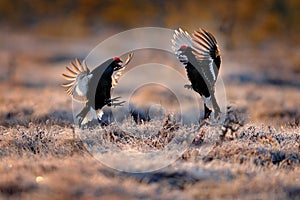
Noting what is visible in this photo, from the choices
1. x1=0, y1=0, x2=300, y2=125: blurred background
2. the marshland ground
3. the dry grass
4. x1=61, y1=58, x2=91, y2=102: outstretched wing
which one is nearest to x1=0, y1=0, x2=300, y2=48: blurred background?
x1=0, y1=0, x2=300, y2=125: blurred background

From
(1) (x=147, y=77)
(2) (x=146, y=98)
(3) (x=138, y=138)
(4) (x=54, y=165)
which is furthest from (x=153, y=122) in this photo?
(1) (x=147, y=77)

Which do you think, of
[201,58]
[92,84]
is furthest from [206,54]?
[92,84]

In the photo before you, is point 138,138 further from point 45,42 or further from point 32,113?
point 45,42

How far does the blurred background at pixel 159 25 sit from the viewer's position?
26906 millimetres

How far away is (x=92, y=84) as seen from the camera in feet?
35.2

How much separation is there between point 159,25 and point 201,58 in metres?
34.3

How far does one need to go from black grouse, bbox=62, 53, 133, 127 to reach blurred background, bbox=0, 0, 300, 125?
10.7m

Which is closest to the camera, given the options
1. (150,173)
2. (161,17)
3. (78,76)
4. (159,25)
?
(150,173)

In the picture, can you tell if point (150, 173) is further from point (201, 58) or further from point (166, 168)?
point (201, 58)

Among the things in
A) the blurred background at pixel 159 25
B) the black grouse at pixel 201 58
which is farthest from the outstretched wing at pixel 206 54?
the blurred background at pixel 159 25

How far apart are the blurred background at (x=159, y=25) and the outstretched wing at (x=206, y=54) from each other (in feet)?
34.4

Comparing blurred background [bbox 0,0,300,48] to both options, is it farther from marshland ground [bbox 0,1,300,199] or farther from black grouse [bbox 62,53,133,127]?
black grouse [bbox 62,53,133,127]

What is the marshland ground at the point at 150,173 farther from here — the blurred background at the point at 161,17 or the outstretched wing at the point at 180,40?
the blurred background at the point at 161,17

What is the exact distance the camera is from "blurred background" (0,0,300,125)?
26906 millimetres
